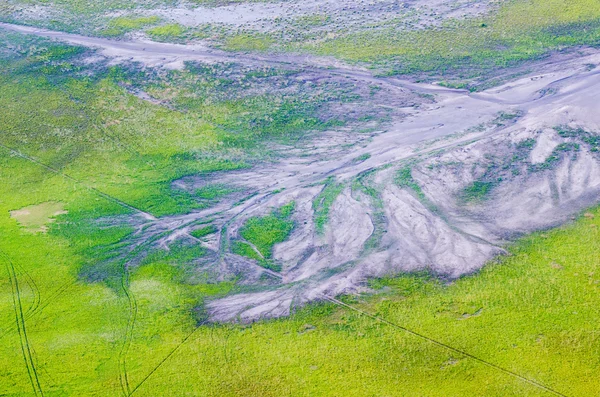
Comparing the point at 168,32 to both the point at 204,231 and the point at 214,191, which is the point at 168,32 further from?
the point at 204,231

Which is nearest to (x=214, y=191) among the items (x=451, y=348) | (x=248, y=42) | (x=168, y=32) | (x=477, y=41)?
(x=451, y=348)

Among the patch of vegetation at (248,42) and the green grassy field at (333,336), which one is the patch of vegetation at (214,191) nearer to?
the green grassy field at (333,336)

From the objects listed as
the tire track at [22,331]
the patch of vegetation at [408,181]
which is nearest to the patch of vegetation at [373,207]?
the patch of vegetation at [408,181]

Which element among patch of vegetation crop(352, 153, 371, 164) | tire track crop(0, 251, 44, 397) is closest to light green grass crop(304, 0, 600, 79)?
patch of vegetation crop(352, 153, 371, 164)

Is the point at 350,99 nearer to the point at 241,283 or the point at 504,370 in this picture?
the point at 241,283

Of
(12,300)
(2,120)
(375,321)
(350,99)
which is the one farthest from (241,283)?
(2,120)
